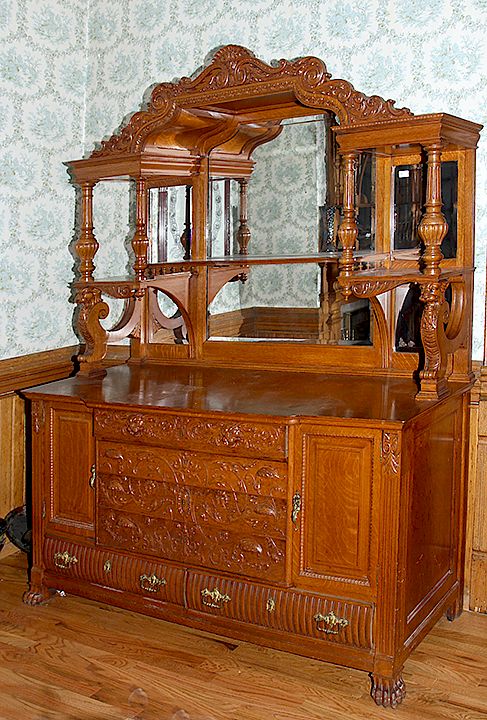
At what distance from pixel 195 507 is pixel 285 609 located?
1.45ft

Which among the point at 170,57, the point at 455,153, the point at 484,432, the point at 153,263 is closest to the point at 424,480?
the point at 484,432

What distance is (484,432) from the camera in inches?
124

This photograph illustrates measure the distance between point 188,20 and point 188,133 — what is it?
515mm

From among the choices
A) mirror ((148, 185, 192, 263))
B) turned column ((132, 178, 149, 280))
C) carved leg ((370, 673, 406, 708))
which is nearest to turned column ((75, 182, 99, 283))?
turned column ((132, 178, 149, 280))

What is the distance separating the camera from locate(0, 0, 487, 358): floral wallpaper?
10.1 feet

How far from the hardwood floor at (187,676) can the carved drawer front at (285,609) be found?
0.51 ft

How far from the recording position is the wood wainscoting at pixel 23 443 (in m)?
3.15

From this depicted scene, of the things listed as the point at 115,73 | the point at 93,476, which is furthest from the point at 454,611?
the point at 115,73

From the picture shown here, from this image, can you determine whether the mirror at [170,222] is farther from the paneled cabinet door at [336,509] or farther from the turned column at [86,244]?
the paneled cabinet door at [336,509]

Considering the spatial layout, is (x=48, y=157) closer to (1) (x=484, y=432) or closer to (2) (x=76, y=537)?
(2) (x=76, y=537)

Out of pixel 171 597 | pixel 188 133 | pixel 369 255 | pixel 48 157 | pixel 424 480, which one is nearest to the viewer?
pixel 424 480

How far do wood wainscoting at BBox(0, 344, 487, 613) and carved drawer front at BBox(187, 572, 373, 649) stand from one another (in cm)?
75

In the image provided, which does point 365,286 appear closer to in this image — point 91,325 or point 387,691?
point 91,325

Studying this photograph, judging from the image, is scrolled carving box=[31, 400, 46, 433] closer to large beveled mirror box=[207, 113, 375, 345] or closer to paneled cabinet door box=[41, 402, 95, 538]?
paneled cabinet door box=[41, 402, 95, 538]
